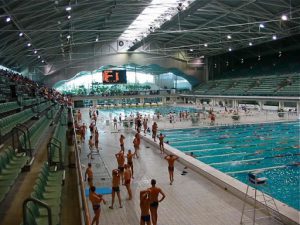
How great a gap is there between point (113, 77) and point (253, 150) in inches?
1132

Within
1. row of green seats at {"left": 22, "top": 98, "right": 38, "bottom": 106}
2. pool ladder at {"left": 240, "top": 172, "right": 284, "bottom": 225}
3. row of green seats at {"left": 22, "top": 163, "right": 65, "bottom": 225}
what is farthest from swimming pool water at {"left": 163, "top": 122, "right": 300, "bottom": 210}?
row of green seats at {"left": 22, "top": 98, "right": 38, "bottom": 106}

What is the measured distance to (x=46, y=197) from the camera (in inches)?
191

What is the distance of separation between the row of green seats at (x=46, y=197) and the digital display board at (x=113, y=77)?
1474 inches

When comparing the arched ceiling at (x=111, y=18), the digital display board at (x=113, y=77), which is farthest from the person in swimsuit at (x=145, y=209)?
the digital display board at (x=113, y=77)

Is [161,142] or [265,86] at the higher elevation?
[265,86]

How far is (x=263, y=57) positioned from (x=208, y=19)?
21595 mm

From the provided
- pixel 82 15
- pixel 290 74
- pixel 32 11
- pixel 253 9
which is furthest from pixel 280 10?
pixel 32 11

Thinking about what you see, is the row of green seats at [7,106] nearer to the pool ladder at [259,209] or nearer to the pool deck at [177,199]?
the pool deck at [177,199]

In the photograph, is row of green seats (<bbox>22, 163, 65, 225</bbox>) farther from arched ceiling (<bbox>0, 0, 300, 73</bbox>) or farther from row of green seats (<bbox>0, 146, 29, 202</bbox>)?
arched ceiling (<bbox>0, 0, 300, 73</bbox>)

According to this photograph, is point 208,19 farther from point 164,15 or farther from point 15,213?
point 15,213

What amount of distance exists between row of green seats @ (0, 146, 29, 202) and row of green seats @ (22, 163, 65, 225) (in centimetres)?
37

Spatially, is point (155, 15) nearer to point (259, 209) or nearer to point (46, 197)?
point (259, 209)

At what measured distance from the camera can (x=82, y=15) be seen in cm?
2367

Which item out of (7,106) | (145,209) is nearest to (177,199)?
(145,209)
